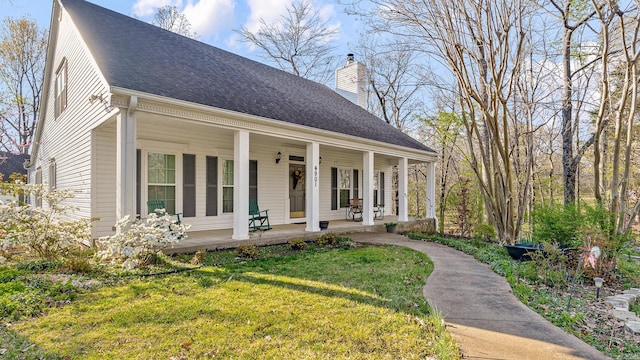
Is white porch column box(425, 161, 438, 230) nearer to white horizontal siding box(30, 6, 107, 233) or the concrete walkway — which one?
the concrete walkway

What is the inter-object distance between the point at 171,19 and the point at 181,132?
16317mm

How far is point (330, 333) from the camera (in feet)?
9.98

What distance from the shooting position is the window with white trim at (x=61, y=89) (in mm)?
8703

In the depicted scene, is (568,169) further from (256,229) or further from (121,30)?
(121,30)

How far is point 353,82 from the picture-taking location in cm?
1512

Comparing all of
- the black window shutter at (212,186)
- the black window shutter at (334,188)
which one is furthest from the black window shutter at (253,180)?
the black window shutter at (334,188)

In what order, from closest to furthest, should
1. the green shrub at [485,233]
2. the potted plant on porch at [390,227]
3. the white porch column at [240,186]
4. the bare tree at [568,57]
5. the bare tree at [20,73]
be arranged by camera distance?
the white porch column at [240,186], the bare tree at [568,57], the green shrub at [485,233], the potted plant on porch at [390,227], the bare tree at [20,73]

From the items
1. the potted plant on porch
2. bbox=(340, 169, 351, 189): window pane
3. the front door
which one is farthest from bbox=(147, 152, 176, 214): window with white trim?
the potted plant on porch

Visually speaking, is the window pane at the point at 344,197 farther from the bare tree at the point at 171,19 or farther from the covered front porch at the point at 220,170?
the bare tree at the point at 171,19

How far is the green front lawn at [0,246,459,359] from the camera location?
274cm

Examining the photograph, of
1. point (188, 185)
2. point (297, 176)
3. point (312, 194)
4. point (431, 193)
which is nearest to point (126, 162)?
point (188, 185)

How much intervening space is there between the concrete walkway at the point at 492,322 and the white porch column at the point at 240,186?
3808 millimetres

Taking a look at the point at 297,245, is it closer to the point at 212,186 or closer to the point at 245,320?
the point at 212,186

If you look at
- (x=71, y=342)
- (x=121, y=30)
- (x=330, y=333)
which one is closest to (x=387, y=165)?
(x=121, y=30)
